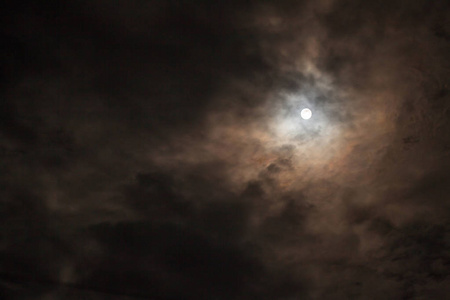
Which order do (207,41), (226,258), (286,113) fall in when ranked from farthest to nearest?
(226,258), (286,113), (207,41)

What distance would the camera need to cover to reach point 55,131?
12.6 ft

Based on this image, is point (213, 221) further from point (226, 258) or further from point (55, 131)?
point (55, 131)

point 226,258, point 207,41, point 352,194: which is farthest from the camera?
point 226,258

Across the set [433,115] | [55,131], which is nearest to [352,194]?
[433,115]

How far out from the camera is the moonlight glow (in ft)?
11.8

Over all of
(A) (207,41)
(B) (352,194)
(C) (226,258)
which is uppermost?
(A) (207,41)

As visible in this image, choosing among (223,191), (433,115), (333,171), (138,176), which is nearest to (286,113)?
(333,171)

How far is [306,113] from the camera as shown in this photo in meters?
3.62

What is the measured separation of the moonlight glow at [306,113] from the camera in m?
3.60

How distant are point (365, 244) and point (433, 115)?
1838 millimetres

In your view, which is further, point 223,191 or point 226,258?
point 226,258

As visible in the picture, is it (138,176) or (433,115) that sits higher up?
(433,115)

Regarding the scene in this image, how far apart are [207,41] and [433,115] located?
2.35 meters

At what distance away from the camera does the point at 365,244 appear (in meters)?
4.59
